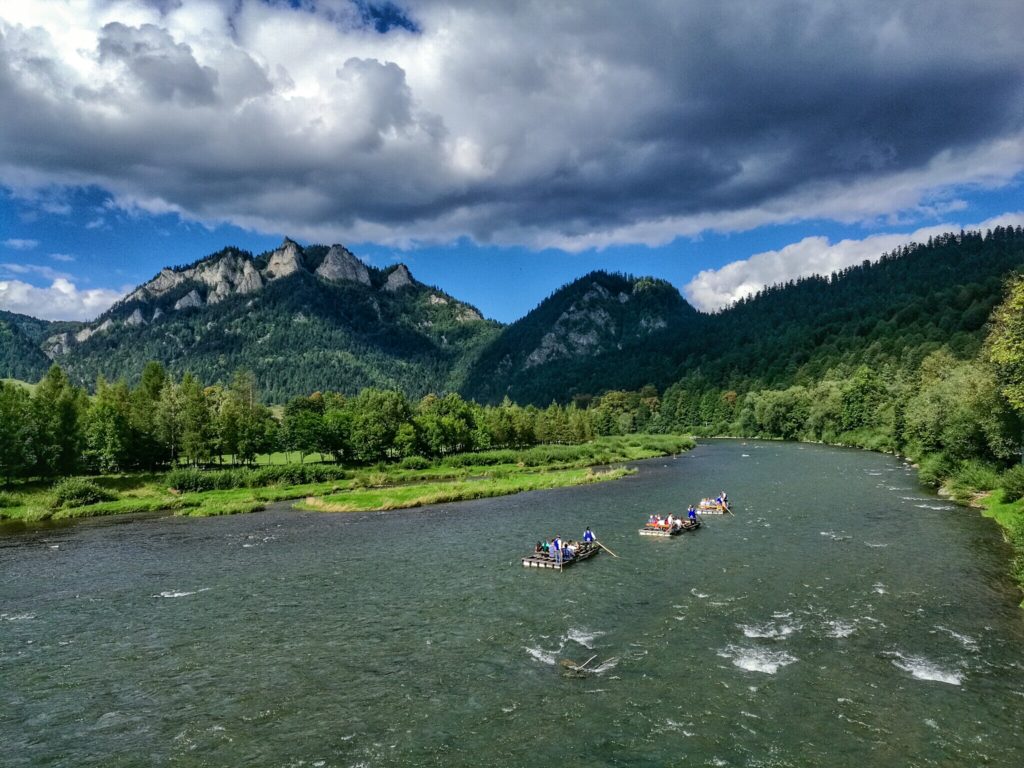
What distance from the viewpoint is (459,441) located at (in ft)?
501

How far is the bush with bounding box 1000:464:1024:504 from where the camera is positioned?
5998cm

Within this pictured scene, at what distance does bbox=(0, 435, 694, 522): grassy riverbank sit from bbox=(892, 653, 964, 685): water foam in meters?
65.4

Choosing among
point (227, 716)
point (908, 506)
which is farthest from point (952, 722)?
point (908, 506)

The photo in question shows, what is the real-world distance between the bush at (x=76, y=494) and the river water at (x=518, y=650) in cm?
2782

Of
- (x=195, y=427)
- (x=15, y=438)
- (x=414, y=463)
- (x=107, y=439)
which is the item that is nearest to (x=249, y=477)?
(x=195, y=427)

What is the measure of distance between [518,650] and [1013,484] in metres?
57.6

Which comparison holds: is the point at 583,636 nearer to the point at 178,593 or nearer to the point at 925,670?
the point at 925,670

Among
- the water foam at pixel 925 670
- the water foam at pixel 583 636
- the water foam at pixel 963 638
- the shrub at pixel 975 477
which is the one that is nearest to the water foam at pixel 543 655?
the water foam at pixel 583 636

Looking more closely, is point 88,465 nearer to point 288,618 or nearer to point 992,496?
point 288,618

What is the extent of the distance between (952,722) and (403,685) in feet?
78.7

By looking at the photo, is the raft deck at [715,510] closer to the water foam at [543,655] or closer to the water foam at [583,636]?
the water foam at [583,636]

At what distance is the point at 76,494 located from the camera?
3450 inches

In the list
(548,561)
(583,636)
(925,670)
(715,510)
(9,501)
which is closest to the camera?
(925,670)

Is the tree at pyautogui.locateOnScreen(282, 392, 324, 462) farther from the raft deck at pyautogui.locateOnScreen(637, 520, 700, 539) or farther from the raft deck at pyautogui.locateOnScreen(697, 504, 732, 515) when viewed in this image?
the raft deck at pyautogui.locateOnScreen(637, 520, 700, 539)
